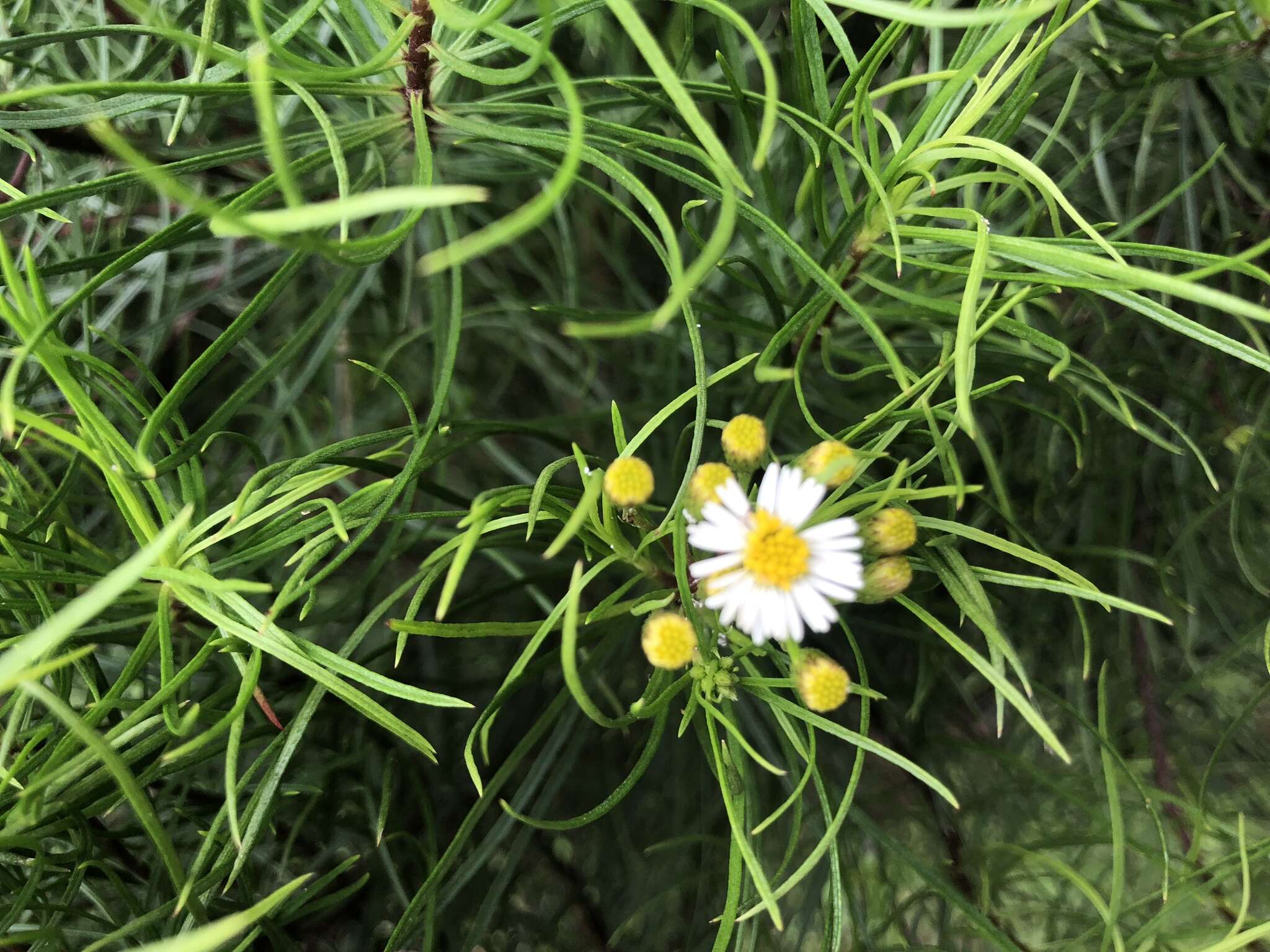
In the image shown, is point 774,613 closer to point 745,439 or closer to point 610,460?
point 745,439

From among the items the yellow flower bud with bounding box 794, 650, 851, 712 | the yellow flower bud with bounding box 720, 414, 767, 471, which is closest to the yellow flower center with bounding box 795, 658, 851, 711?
the yellow flower bud with bounding box 794, 650, 851, 712

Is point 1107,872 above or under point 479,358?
under

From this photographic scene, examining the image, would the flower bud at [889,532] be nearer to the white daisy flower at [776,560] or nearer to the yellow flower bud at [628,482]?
the white daisy flower at [776,560]

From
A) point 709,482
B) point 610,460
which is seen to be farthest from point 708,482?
point 610,460

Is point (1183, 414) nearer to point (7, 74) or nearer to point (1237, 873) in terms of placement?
point (1237, 873)

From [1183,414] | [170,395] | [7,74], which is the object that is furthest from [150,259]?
[1183,414]

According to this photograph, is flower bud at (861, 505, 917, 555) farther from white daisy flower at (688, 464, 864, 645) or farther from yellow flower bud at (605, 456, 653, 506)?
yellow flower bud at (605, 456, 653, 506)
